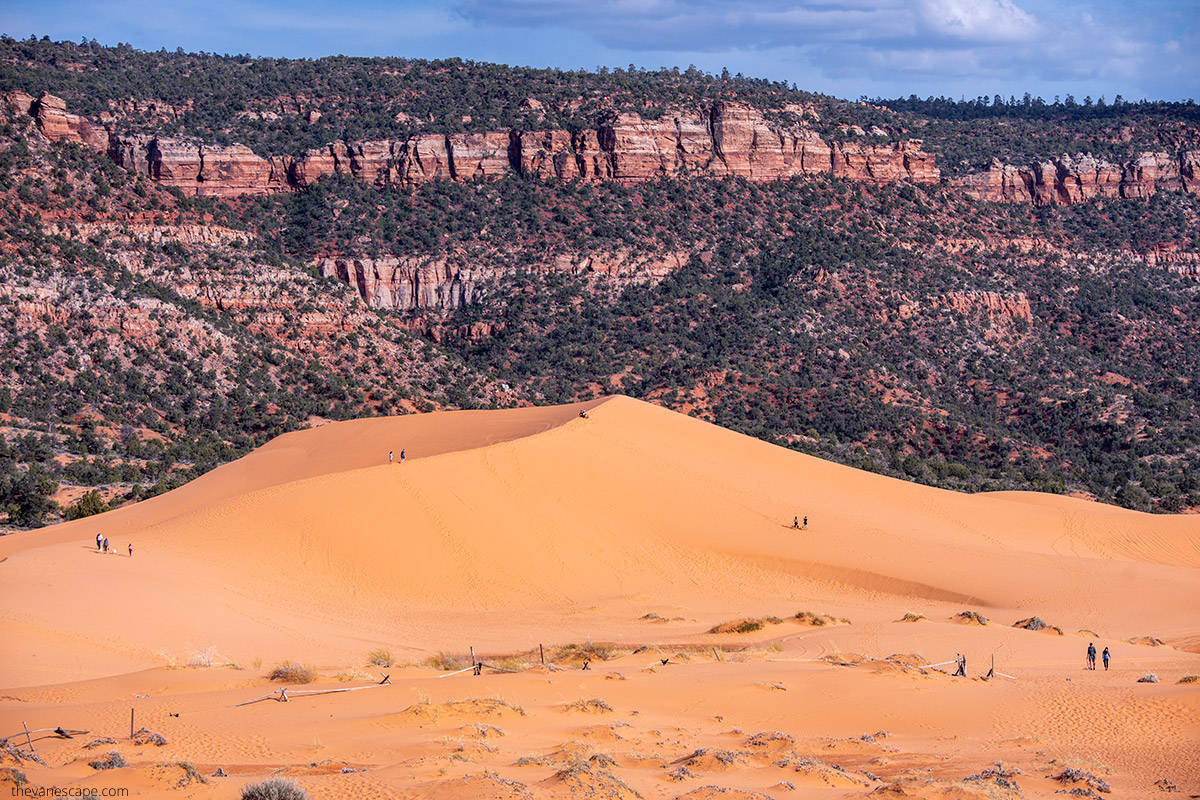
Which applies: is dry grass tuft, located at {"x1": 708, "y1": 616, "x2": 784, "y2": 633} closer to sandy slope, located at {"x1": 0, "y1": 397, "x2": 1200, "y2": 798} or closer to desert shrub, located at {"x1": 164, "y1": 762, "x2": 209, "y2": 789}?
sandy slope, located at {"x1": 0, "y1": 397, "x2": 1200, "y2": 798}

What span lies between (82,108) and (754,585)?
61.0m

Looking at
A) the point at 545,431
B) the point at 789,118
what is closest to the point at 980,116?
the point at 789,118

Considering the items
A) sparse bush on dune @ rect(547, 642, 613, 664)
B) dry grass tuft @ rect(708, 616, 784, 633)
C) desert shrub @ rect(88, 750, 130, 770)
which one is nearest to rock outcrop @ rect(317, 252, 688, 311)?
dry grass tuft @ rect(708, 616, 784, 633)

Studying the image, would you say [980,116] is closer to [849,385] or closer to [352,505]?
[849,385]

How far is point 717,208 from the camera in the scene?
263 ft

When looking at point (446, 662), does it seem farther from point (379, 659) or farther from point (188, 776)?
point (188, 776)

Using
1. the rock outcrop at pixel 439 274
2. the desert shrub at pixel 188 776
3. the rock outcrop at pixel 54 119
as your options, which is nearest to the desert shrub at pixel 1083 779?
the desert shrub at pixel 188 776

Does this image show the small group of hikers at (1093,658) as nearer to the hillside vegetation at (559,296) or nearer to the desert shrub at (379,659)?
the desert shrub at (379,659)

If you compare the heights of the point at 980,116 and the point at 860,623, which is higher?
the point at 980,116

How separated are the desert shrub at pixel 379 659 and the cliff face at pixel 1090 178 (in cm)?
8339

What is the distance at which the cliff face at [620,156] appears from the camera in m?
80.5

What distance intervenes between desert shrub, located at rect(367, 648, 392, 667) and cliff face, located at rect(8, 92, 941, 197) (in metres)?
64.7

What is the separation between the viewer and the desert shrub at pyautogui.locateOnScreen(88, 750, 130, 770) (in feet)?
38.0

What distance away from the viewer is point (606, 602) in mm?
26219
